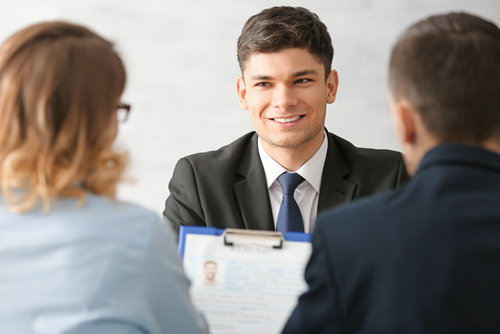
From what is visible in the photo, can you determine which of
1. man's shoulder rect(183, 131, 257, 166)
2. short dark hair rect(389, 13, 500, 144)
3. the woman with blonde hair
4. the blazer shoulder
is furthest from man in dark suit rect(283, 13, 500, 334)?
man's shoulder rect(183, 131, 257, 166)

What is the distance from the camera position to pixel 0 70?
89 cm

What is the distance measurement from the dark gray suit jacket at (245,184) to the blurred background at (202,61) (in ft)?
3.07

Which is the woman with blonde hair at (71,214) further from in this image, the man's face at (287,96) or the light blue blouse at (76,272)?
the man's face at (287,96)

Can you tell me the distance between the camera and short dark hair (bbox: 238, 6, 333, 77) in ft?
6.21

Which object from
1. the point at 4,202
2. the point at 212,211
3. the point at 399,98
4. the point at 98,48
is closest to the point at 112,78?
the point at 98,48

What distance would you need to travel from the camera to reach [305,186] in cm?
186

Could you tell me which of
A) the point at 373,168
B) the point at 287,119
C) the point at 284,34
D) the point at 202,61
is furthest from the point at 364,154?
the point at 202,61

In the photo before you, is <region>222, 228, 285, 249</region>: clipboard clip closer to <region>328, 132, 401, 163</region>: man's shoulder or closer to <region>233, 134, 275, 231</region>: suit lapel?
<region>233, 134, 275, 231</region>: suit lapel

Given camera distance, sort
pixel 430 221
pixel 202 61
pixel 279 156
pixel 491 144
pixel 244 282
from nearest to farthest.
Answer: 1. pixel 430 221
2. pixel 491 144
3. pixel 244 282
4. pixel 279 156
5. pixel 202 61

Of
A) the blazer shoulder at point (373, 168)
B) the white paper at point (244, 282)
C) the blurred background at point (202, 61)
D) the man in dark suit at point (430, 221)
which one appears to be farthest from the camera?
the blurred background at point (202, 61)

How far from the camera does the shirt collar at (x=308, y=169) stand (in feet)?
6.11

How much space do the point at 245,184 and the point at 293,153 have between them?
0.80ft

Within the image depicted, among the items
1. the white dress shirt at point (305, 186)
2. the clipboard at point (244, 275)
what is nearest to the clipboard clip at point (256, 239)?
the clipboard at point (244, 275)

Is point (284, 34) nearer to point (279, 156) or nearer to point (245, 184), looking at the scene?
point (279, 156)
